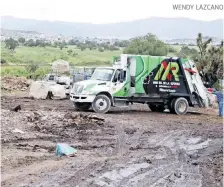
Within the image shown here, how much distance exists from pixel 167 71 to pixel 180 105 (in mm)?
1892

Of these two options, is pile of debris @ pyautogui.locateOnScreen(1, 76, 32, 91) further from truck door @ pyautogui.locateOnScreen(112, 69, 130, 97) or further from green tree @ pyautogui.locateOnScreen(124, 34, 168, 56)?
green tree @ pyautogui.locateOnScreen(124, 34, 168, 56)

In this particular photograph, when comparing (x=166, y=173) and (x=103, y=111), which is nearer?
(x=166, y=173)

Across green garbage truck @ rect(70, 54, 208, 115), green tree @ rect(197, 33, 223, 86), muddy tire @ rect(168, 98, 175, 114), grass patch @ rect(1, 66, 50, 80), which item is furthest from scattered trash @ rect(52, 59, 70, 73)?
muddy tire @ rect(168, 98, 175, 114)

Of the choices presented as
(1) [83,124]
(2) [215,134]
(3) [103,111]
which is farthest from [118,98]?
(2) [215,134]

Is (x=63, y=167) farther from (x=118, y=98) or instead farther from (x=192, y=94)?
(x=192, y=94)

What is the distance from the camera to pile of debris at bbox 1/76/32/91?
124ft

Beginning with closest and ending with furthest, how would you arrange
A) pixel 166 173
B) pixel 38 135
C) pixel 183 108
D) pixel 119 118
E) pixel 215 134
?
1. pixel 166 173
2. pixel 38 135
3. pixel 215 134
4. pixel 119 118
5. pixel 183 108

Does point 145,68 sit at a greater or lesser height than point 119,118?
greater

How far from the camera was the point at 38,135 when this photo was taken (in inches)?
649

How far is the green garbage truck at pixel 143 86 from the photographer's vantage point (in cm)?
2370

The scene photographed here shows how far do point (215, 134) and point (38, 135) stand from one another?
21.0 ft

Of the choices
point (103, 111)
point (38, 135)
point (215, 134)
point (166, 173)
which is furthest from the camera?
point (103, 111)

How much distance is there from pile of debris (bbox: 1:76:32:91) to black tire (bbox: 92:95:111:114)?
15.1m

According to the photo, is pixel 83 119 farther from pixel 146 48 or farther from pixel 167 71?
pixel 146 48
